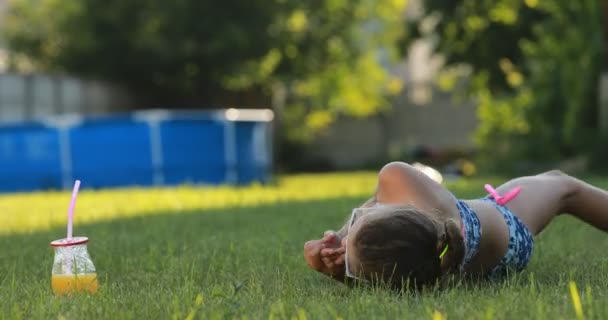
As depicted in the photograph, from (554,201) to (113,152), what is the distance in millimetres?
10183

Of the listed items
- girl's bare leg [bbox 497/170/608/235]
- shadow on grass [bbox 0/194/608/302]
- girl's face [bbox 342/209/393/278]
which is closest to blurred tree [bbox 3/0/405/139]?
shadow on grass [bbox 0/194/608/302]

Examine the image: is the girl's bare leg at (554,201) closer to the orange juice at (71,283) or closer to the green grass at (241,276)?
the green grass at (241,276)

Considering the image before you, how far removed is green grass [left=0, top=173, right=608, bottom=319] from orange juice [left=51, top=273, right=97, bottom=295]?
44 millimetres

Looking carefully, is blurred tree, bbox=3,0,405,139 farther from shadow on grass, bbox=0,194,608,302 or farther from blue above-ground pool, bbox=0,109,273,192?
shadow on grass, bbox=0,194,608,302

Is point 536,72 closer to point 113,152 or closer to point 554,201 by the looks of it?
point 113,152

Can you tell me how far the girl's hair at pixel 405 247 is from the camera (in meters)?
2.74

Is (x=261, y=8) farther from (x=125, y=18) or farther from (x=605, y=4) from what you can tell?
(x=605, y=4)

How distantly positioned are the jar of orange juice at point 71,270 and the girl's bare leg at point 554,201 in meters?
1.62

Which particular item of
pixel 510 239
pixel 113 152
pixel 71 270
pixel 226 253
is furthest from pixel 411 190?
pixel 113 152

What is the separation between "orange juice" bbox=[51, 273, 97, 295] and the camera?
3.04 meters

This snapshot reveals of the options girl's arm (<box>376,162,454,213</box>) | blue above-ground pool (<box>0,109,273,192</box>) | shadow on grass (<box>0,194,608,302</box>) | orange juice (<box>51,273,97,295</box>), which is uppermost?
girl's arm (<box>376,162,454,213</box>)

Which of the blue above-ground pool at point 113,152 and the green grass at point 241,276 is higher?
the green grass at point 241,276

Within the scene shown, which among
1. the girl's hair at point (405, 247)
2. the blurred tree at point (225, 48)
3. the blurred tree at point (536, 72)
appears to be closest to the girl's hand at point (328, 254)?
the girl's hair at point (405, 247)

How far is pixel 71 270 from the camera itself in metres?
3.05
